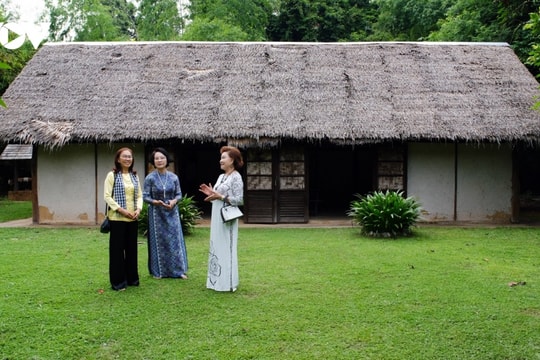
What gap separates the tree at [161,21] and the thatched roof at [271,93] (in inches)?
504

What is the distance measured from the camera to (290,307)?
17.5 ft

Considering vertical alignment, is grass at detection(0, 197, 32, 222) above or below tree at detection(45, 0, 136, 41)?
below

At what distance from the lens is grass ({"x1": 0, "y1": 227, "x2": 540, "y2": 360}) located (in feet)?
14.1

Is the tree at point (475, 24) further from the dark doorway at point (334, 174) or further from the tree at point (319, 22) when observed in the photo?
the tree at point (319, 22)

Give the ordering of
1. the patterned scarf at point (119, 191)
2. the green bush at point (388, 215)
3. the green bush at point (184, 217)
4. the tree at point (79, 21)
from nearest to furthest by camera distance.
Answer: the patterned scarf at point (119, 191) → the green bush at point (388, 215) → the green bush at point (184, 217) → the tree at point (79, 21)

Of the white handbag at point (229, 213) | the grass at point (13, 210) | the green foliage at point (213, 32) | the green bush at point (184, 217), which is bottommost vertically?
the grass at point (13, 210)

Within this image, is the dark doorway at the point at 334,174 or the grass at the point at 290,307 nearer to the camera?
the grass at the point at 290,307

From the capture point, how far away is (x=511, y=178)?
12.3 m

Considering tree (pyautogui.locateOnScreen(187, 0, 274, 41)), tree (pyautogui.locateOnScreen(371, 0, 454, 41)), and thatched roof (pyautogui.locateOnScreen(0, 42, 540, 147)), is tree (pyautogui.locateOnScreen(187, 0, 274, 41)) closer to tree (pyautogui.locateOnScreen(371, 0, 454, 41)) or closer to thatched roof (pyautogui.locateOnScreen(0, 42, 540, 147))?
tree (pyautogui.locateOnScreen(371, 0, 454, 41))

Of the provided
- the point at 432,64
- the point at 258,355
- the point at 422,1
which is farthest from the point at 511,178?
the point at 422,1

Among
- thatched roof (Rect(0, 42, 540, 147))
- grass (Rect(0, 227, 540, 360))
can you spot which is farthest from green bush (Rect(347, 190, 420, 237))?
thatched roof (Rect(0, 42, 540, 147))

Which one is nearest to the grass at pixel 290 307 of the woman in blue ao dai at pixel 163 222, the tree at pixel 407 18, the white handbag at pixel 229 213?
the woman in blue ao dai at pixel 163 222

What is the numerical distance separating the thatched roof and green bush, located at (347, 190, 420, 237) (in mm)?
1880

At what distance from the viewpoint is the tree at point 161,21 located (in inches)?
1046
